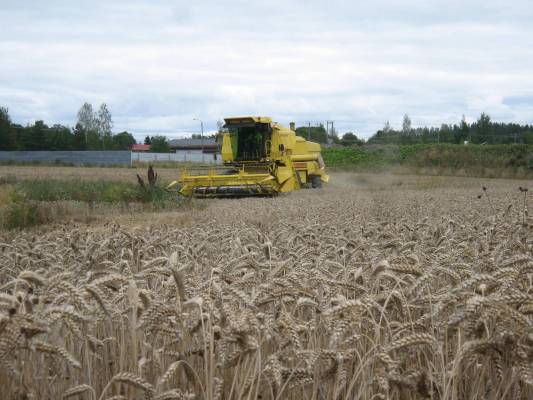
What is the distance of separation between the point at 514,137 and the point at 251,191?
4635cm

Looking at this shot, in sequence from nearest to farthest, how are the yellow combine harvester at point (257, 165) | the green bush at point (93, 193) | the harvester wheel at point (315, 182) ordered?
the green bush at point (93, 193), the yellow combine harvester at point (257, 165), the harvester wheel at point (315, 182)

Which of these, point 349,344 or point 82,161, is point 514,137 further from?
point 349,344

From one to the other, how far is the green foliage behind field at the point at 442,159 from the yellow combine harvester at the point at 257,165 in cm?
1790

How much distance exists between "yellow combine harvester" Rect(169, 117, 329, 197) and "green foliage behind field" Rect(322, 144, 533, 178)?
17897 mm

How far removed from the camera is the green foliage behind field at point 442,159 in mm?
44028

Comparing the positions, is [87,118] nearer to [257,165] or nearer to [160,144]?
[160,144]

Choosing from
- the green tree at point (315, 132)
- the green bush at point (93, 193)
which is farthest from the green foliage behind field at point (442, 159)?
the green bush at point (93, 193)

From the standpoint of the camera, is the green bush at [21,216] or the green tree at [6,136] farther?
the green tree at [6,136]

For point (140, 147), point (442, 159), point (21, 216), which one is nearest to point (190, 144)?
point (140, 147)

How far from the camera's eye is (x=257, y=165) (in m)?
24.9

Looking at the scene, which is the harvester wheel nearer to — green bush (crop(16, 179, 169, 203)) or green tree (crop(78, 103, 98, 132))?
green bush (crop(16, 179, 169, 203))

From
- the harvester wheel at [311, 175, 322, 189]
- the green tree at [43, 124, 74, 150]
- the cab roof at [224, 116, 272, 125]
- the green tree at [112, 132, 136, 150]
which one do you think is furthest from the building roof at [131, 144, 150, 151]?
the cab roof at [224, 116, 272, 125]

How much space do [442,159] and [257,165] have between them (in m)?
27.7

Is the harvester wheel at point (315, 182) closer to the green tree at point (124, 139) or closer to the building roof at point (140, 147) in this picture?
the green tree at point (124, 139)
